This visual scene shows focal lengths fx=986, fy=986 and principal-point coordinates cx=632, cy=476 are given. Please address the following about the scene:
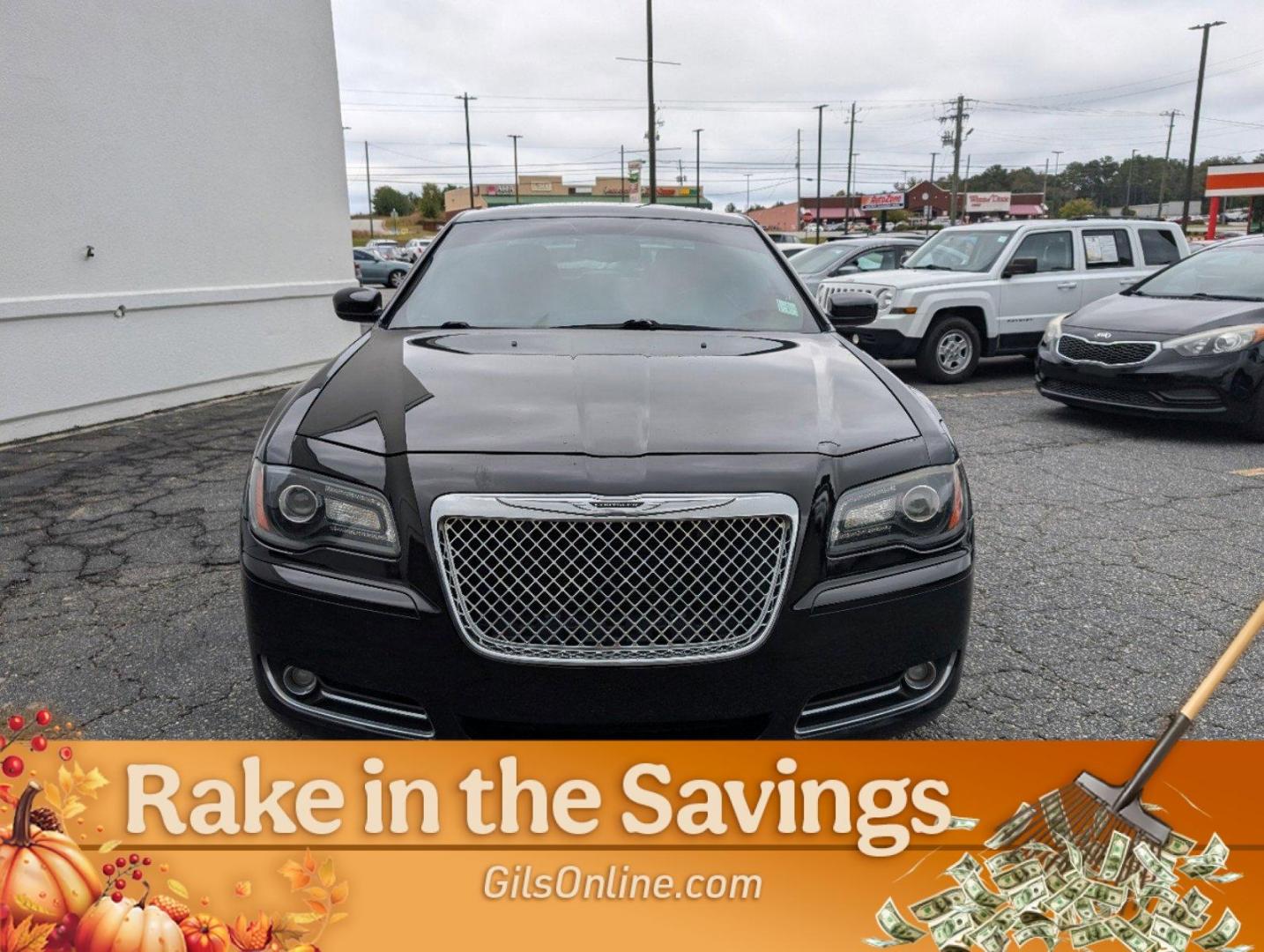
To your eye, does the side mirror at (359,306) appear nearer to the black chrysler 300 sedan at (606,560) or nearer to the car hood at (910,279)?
the black chrysler 300 sedan at (606,560)

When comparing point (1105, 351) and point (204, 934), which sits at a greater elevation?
point (1105, 351)

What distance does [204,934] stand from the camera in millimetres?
1893

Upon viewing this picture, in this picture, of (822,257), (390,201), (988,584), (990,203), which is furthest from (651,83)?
(390,201)

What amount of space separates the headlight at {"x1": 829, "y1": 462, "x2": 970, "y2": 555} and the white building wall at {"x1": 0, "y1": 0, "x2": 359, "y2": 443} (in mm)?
6747

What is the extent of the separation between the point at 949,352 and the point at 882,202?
91921 millimetres

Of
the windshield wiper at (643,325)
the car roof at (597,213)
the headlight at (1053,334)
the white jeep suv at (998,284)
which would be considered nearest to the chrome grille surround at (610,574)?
the windshield wiper at (643,325)

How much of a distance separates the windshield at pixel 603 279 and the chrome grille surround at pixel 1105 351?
14.5 ft

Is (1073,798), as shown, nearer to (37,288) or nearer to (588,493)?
(588,493)

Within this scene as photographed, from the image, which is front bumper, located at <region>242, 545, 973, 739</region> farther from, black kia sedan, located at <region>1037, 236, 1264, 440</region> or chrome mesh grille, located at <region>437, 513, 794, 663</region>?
black kia sedan, located at <region>1037, 236, 1264, 440</region>

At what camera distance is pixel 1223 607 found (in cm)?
390

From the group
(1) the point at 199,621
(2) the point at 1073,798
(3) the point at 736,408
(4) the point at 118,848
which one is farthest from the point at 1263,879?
(1) the point at 199,621

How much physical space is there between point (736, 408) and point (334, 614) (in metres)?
1.07

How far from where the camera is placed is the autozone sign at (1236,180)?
3853 centimetres

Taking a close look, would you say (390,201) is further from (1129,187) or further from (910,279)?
(910,279)
